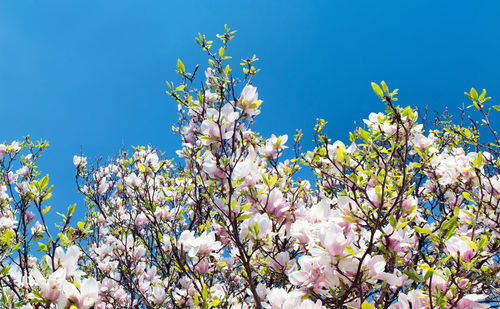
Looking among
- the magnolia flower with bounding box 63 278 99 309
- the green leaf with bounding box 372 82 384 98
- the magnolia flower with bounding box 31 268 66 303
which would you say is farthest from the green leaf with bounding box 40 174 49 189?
the green leaf with bounding box 372 82 384 98

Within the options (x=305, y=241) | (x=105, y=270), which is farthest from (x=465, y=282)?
(x=105, y=270)

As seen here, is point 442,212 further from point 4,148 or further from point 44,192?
point 4,148

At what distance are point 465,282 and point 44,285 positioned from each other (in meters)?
1.80

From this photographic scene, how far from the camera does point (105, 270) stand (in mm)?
4098

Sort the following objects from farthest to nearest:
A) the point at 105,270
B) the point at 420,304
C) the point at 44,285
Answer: the point at 105,270, the point at 420,304, the point at 44,285

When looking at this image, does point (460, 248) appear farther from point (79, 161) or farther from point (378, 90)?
point (79, 161)

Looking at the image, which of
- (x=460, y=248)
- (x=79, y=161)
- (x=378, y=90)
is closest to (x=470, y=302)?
(x=460, y=248)

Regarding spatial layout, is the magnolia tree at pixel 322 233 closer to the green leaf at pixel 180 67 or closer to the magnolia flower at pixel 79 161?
the green leaf at pixel 180 67

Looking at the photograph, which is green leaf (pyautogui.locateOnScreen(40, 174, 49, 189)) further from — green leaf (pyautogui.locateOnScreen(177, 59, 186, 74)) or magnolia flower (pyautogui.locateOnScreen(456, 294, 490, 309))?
magnolia flower (pyautogui.locateOnScreen(456, 294, 490, 309))

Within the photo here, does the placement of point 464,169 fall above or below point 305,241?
above

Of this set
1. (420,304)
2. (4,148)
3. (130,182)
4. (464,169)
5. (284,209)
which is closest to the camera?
(420,304)

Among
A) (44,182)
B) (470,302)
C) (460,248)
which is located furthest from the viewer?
(44,182)

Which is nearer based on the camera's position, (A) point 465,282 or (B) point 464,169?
(A) point 465,282

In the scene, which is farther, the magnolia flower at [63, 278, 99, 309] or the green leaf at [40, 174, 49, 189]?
the green leaf at [40, 174, 49, 189]
